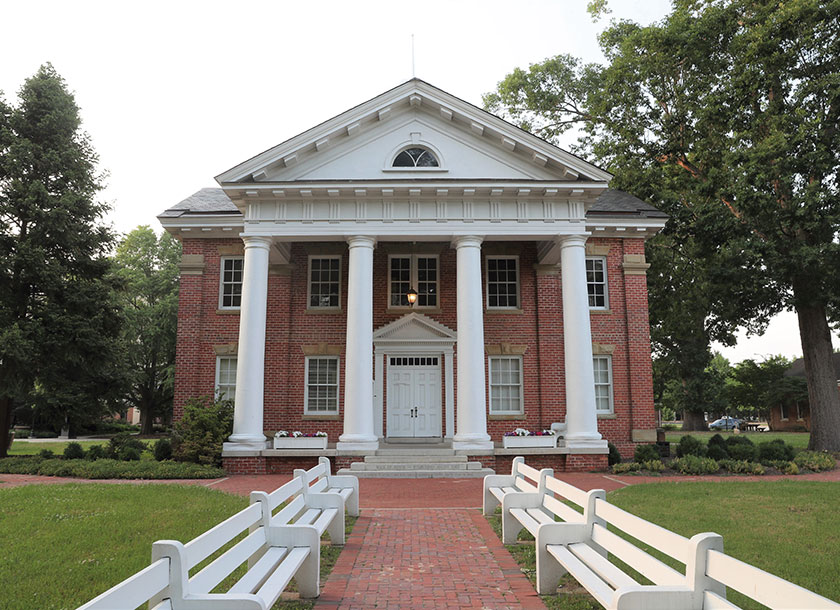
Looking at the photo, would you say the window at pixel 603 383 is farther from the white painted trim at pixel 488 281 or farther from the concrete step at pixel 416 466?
the concrete step at pixel 416 466

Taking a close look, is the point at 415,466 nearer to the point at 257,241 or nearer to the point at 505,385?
the point at 505,385

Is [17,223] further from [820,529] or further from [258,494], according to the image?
[820,529]

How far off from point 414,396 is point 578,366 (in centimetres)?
555

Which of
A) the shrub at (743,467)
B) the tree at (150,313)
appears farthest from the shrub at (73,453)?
the tree at (150,313)

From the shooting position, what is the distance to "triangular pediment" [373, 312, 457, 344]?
61.6ft

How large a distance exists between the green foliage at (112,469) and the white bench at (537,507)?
9.50 m

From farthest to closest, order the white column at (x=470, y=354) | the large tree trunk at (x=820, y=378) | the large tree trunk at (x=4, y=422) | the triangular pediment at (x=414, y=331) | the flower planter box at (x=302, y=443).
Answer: the large tree trunk at (x=820, y=378) → the triangular pediment at (x=414, y=331) → the large tree trunk at (x=4, y=422) → the flower planter box at (x=302, y=443) → the white column at (x=470, y=354)

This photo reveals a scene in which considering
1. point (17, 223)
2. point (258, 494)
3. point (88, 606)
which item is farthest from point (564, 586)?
point (17, 223)

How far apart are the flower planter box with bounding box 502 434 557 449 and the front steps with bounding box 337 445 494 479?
144cm

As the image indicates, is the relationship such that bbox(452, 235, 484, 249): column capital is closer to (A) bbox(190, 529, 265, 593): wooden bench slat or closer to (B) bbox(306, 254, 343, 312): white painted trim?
(B) bbox(306, 254, 343, 312): white painted trim

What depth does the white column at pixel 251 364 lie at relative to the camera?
611 inches

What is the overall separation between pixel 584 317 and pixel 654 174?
981cm

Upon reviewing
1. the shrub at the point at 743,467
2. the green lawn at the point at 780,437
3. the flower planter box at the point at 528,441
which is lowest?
the green lawn at the point at 780,437

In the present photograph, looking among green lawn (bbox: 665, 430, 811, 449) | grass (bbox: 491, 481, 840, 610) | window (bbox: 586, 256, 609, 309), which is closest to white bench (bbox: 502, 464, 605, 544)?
grass (bbox: 491, 481, 840, 610)
